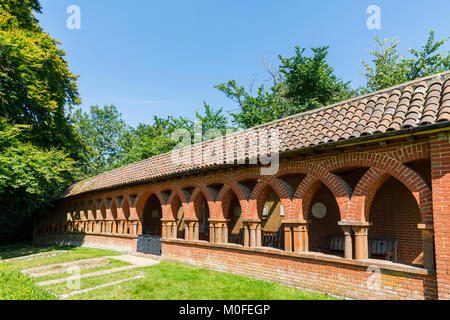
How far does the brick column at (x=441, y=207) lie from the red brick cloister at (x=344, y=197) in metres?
0.01

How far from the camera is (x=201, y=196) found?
10047 millimetres

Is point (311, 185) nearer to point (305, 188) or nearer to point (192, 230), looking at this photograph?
point (305, 188)

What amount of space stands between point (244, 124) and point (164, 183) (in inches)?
579

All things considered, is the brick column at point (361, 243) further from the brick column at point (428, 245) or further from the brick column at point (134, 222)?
the brick column at point (134, 222)

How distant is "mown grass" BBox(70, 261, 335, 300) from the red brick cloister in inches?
19.7

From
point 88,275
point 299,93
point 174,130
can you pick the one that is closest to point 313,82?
point 299,93

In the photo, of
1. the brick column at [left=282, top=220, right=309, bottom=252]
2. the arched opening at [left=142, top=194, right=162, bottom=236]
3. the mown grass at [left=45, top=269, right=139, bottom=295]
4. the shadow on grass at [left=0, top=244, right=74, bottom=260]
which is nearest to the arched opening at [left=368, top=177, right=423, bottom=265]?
the brick column at [left=282, top=220, right=309, bottom=252]

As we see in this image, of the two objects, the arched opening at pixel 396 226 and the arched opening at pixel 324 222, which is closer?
the arched opening at pixel 396 226

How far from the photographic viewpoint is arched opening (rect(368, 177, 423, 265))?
721 cm

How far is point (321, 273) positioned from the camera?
630cm

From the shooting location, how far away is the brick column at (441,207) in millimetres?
4672

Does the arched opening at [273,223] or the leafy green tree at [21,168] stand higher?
the leafy green tree at [21,168]

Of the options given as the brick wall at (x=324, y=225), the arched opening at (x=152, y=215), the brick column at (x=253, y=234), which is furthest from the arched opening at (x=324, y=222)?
the arched opening at (x=152, y=215)
